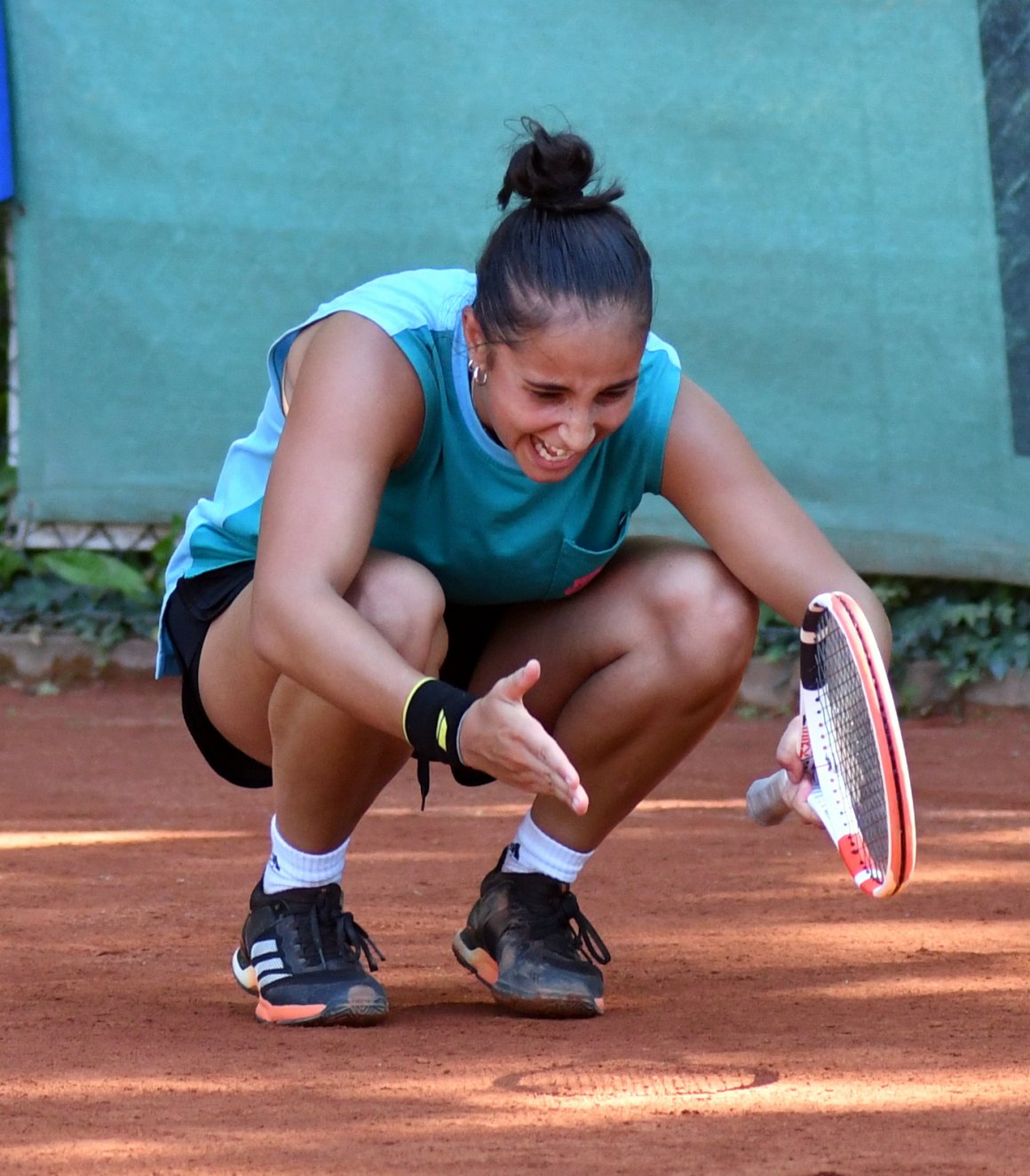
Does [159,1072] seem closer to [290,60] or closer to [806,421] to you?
[806,421]

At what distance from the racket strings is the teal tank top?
41 cm

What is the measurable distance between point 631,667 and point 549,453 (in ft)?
1.17

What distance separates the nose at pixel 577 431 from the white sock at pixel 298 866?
1.99 feet

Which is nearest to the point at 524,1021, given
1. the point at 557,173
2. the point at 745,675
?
the point at 557,173

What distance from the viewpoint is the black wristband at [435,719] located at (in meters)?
1.92

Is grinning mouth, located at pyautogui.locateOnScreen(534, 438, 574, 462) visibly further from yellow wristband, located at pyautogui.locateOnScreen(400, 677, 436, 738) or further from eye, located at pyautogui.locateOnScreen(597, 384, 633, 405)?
yellow wristband, located at pyautogui.locateOnScreen(400, 677, 436, 738)

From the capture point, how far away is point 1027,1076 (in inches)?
74.9

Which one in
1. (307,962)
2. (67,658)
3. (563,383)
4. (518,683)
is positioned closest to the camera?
(518,683)

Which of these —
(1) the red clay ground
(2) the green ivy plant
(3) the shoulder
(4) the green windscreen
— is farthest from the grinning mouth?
(2) the green ivy plant

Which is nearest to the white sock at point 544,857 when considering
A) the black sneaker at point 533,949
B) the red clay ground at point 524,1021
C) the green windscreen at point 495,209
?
the black sneaker at point 533,949

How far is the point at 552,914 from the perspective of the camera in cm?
242

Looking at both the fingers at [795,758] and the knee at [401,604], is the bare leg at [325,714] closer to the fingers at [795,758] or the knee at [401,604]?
the knee at [401,604]

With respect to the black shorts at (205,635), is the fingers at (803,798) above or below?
above

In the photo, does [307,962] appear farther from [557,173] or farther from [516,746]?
[557,173]
